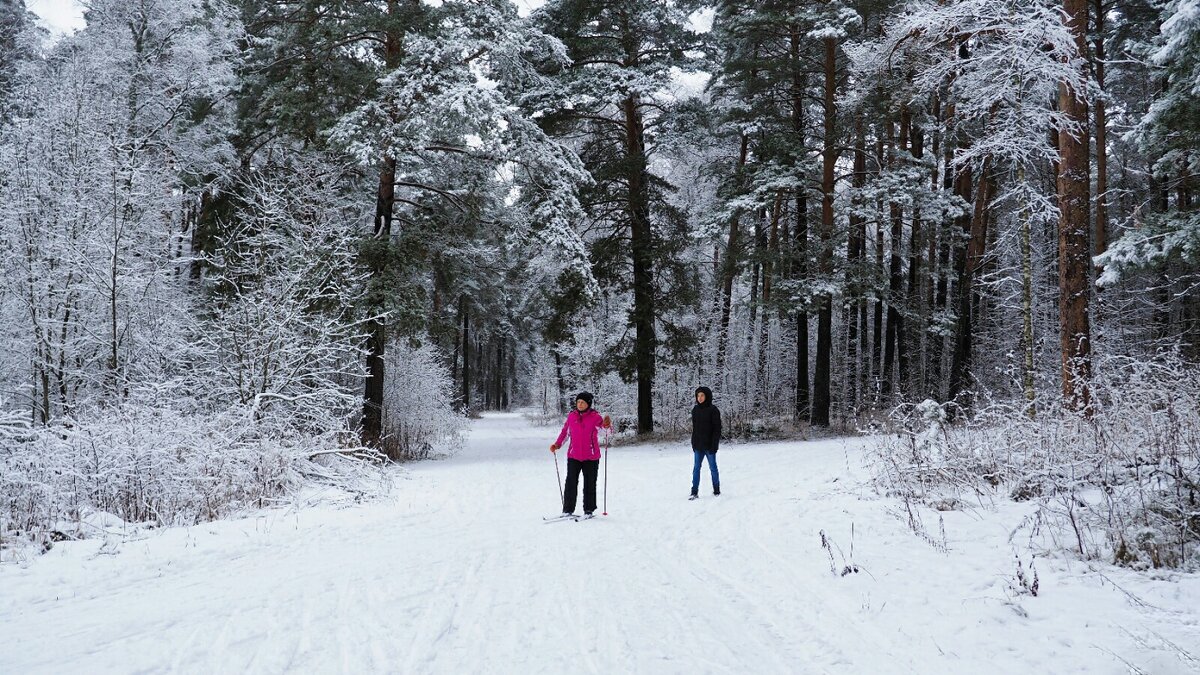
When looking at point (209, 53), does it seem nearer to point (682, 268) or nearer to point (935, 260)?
point (682, 268)

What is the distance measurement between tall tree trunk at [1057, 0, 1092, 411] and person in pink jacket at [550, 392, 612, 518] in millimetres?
6654

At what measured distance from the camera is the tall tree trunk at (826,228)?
675 inches

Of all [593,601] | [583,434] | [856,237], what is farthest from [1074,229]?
[856,237]

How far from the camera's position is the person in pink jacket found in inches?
337

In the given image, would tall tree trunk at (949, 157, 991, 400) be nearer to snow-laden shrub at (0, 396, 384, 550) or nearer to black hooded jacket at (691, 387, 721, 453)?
black hooded jacket at (691, 387, 721, 453)

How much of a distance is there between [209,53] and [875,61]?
58.9 feet

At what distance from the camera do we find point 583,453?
8750 mm

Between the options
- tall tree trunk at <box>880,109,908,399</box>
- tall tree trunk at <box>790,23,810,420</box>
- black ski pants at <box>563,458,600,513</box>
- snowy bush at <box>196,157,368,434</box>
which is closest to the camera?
black ski pants at <box>563,458,600,513</box>

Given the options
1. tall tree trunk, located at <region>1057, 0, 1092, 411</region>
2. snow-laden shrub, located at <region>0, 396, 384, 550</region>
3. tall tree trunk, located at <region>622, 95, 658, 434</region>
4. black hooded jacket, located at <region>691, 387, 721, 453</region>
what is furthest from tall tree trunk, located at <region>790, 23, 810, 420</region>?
snow-laden shrub, located at <region>0, 396, 384, 550</region>

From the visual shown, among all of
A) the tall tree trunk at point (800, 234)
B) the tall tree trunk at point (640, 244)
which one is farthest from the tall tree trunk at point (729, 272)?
the tall tree trunk at point (640, 244)

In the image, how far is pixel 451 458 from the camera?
17406mm

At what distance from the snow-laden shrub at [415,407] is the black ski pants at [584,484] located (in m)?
9.48

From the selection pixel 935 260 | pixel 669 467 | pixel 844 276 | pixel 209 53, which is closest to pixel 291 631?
pixel 669 467

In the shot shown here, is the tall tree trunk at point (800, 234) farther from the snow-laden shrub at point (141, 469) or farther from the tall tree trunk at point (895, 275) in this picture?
the snow-laden shrub at point (141, 469)
